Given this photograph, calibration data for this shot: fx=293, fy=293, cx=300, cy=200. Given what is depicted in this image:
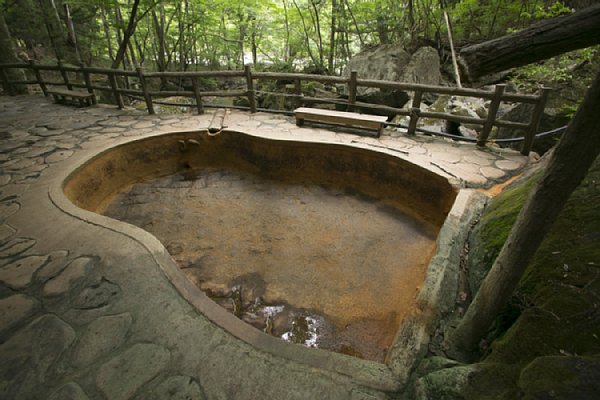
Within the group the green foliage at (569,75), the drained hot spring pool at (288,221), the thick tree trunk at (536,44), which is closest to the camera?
the thick tree trunk at (536,44)

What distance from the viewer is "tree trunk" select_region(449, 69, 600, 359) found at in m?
1.35

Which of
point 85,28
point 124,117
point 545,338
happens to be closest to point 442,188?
point 545,338

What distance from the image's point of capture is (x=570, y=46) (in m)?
1.27

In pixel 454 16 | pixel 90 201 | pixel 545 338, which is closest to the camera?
pixel 545 338

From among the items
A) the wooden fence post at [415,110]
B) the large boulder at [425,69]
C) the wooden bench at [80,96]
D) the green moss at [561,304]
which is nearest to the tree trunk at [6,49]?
the wooden bench at [80,96]

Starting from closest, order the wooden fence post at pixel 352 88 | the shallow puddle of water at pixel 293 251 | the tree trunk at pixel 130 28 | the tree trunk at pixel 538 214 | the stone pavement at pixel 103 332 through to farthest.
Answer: the tree trunk at pixel 538 214, the stone pavement at pixel 103 332, the shallow puddle of water at pixel 293 251, the wooden fence post at pixel 352 88, the tree trunk at pixel 130 28

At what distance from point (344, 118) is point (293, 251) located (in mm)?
3072

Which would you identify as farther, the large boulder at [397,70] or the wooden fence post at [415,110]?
the large boulder at [397,70]

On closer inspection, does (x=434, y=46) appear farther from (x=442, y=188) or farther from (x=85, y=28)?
(x=85, y=28)

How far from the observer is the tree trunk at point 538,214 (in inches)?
53.3

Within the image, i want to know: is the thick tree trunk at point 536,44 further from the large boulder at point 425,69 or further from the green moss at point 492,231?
the large boulder at point 425,69

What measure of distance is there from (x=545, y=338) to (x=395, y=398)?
3.00 ft

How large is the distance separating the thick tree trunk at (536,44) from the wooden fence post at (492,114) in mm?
4236

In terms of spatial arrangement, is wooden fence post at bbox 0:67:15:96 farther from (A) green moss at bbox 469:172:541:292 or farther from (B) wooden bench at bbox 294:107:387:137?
(A) green moss at bbox 469:172:541:292
